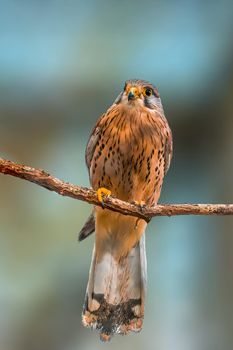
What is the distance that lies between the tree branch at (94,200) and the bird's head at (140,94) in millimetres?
412

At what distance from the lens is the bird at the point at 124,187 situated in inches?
94.8

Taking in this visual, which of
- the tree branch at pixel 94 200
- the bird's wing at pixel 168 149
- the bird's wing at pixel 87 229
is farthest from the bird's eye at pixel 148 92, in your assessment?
the bird's wing at pixel 87 229

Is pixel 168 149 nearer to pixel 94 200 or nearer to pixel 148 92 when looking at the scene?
pixel 148 92

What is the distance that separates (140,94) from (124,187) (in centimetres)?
39

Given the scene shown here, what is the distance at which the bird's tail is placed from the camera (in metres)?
2.55

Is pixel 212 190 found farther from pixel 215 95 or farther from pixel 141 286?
pixel 141 286

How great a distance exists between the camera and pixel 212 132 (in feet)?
16.8

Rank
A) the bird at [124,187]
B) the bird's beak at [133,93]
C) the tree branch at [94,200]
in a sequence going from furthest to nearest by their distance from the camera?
the bird at [124,187]
the bird's beak at [133,93]
the tree branch at [94,200]

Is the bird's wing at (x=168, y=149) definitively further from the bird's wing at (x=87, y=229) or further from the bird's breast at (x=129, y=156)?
the bird's wing at (x=87, y=229)

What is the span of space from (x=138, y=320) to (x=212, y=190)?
2.70 meters

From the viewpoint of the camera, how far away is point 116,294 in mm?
2729

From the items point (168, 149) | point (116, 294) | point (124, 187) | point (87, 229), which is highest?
point (168, 149)

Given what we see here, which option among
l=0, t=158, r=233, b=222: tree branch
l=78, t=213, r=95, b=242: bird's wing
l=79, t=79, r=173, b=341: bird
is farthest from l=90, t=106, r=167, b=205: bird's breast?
l=0, t=158, r=233, b=222: tree branch

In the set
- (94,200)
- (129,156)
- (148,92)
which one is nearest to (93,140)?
(129,156)
